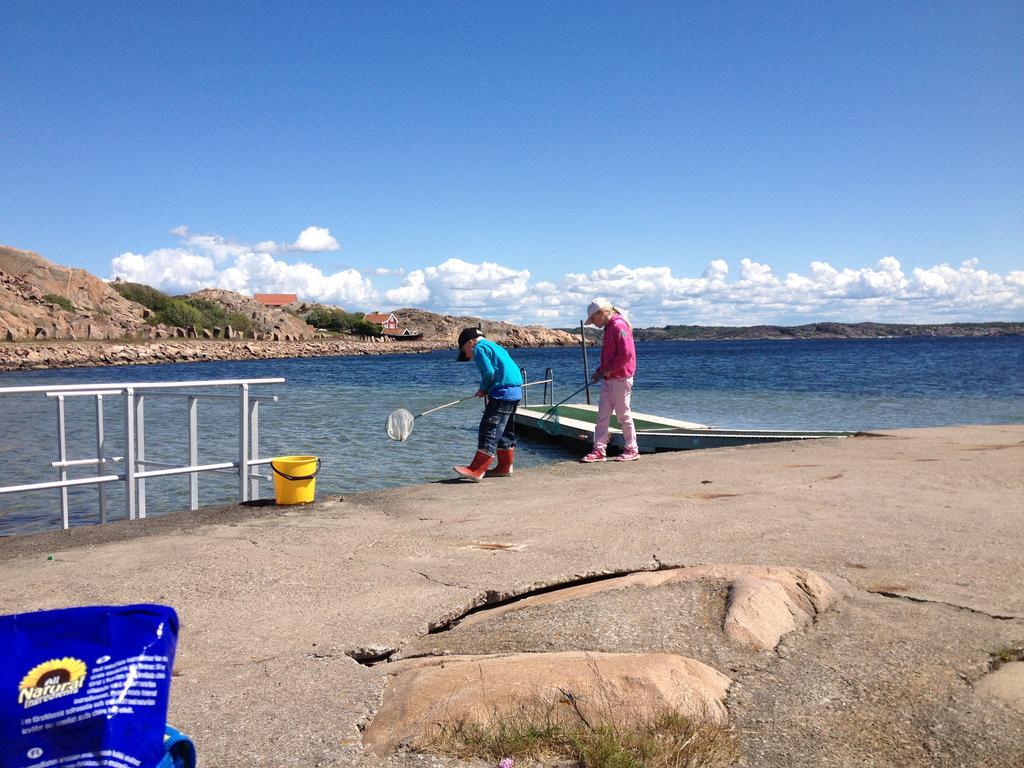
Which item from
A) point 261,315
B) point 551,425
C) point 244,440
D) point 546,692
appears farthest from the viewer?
point 261,315

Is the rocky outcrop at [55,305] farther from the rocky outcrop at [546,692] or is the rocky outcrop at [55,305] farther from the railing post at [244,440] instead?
the rocky outcrop at [546,692]

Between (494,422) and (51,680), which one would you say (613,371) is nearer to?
(494,422)

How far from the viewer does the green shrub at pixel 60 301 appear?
107188mm

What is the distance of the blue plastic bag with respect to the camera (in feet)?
7.22

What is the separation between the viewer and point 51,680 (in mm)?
2246

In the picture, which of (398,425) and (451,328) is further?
(451,328)

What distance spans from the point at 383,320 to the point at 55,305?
267ft

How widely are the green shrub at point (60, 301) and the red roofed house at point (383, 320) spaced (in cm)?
6622

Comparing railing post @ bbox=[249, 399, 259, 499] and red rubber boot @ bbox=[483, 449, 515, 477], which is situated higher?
railing post @ bbox=[249, 399, 259, 499]

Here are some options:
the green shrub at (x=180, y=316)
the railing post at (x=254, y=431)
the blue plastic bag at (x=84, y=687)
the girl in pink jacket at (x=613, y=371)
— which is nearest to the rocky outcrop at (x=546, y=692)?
the blue plastic bag at (x=84, y=687)

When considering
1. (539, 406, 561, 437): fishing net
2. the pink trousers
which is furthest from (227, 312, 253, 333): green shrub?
the pink trousers

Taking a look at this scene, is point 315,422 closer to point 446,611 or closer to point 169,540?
point 169,540

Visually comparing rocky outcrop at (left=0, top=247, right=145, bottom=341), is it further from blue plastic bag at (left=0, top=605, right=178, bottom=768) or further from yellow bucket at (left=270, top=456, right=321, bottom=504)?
blue plastic bag at (left=0, top=605, right=178, bottom=768)

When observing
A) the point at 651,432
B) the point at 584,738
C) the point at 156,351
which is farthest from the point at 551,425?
the point at 156,351
